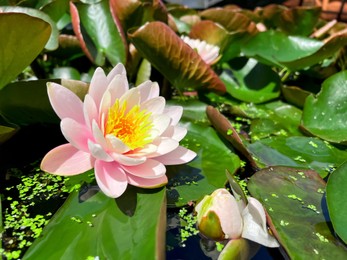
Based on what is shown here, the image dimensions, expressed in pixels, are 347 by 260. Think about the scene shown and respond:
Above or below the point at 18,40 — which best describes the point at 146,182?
below

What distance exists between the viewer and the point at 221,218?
0.71 metres

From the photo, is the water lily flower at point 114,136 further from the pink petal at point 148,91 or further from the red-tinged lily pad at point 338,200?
the red-tinged lily pad at point 338,200

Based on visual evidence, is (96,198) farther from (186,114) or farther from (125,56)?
(125,56)

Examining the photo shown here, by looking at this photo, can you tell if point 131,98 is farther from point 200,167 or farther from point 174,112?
point 200,167

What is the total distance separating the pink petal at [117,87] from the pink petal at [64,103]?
6 cm

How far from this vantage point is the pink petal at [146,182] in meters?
0.72

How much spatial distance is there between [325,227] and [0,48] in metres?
0.71

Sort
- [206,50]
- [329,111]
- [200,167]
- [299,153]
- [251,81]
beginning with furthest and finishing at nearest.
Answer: [251,81]
[206,50]
[329,111]
[299,153]
[200,167]

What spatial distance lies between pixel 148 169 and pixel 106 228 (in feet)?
0.43

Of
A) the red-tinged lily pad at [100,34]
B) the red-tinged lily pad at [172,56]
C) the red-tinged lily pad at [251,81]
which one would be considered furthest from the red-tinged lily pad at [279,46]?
the red-tinged lily pad at [100,34]

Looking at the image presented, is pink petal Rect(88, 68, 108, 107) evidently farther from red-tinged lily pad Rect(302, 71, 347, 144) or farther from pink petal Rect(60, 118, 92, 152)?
red-tinged lily pad Rect(302, 71, 347, 144)

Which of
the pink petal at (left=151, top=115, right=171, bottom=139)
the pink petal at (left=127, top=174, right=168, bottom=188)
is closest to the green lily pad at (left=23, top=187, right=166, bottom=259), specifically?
the pink petal at (left=127, top=174, right=168, bottom=188)

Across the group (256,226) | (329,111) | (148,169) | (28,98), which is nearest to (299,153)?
(329,111)

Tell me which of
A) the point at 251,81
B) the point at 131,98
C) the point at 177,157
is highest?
the point at 131,98
